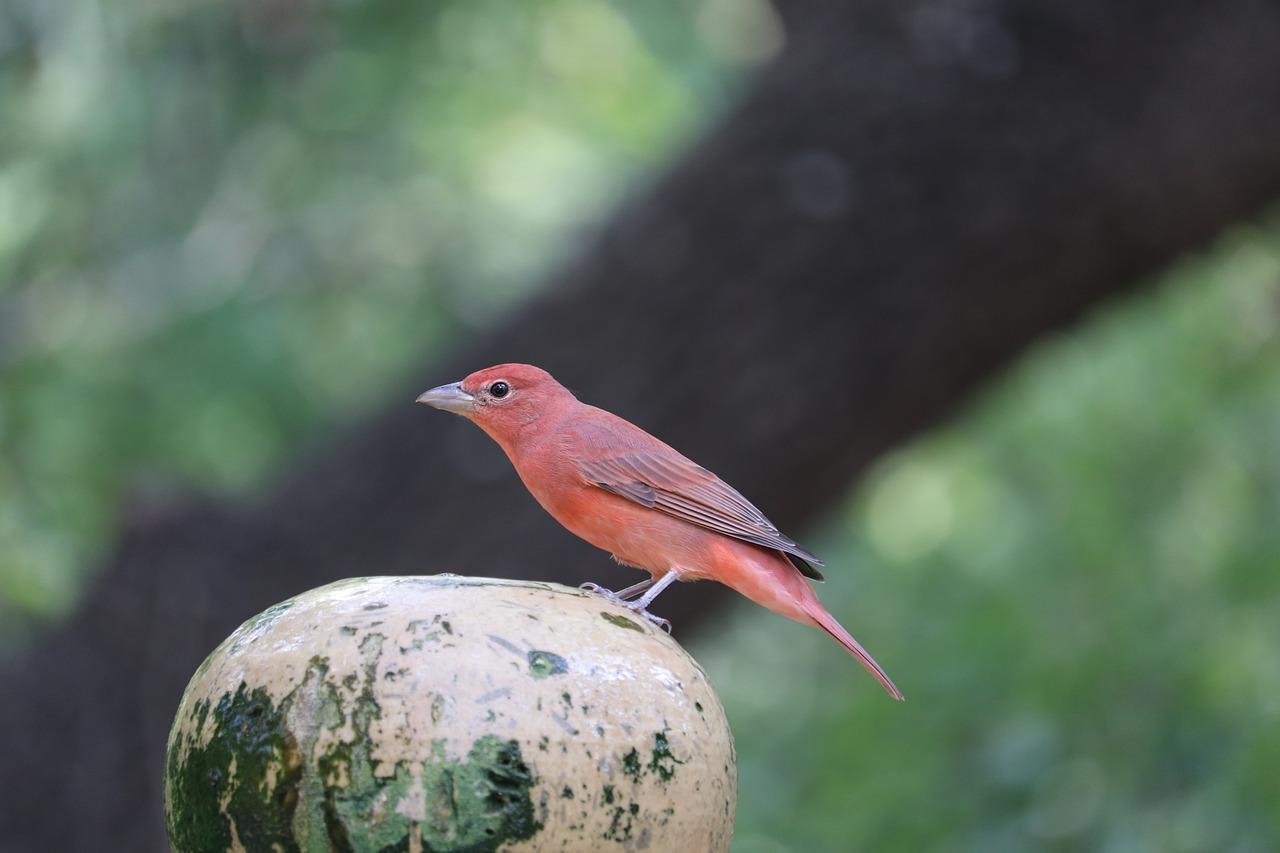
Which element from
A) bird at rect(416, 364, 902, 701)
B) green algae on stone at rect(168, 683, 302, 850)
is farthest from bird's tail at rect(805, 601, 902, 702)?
green algae on stone at rect(168, 683, 302, 850)

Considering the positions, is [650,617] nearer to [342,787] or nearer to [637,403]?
[342,787]

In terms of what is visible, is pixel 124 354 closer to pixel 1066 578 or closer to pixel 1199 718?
pixel 1066 578

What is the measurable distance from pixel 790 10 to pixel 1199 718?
12.4ft

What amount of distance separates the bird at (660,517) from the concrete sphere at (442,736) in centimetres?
106

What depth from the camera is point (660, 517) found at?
3.73 meters

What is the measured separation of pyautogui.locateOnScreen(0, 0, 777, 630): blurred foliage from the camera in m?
7.26

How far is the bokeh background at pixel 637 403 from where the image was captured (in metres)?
7.11

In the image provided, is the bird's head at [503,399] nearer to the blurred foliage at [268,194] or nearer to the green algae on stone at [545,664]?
the green algae on stone at [545,664]

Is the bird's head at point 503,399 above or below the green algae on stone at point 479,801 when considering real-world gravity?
above

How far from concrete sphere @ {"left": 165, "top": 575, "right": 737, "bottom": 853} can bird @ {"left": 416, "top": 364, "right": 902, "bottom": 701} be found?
1.06 m

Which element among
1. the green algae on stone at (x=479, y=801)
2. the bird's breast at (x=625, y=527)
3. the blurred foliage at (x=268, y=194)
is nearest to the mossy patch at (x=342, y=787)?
the green algae on stone at (x=479, y=801)

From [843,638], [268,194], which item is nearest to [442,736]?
[843,638]

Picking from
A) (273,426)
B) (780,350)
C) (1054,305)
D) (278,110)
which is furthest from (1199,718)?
(278,110)

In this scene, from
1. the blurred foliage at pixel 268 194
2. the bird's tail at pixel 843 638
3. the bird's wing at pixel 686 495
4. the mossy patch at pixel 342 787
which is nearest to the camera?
the mossy patch at pixel 342 787
